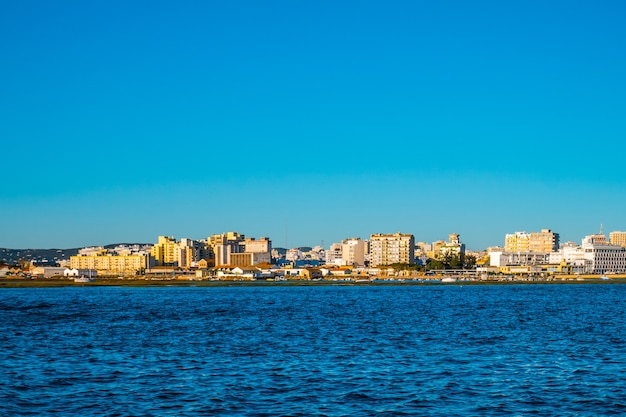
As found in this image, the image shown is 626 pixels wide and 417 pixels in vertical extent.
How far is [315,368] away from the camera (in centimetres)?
2825

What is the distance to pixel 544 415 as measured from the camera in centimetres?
2048

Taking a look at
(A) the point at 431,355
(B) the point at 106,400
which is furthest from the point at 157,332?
(B) the point at 106,400

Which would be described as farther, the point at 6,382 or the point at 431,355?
the point at 431,355

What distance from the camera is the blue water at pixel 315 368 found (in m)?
21.8

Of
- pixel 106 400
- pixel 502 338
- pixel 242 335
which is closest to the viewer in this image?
pixel 106 400

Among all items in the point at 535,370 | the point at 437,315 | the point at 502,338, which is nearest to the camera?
the point at 535,370

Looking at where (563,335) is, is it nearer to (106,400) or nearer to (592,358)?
(592,358)

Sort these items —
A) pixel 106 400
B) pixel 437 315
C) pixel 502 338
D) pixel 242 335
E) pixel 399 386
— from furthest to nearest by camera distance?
1. pixel 437 315
2. pixel 242 335
3. pixel 502 338
4. pixel 399 386
5. pixel 106 400

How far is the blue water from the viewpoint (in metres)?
21.8

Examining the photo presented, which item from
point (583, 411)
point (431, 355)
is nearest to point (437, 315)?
point (431, 355)

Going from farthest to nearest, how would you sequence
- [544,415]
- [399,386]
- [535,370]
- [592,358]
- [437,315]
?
[437,315] → [592,358] → [535,370] → [399,386] → [544,415]

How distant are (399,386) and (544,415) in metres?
5.16

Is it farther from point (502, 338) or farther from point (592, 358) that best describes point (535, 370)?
point (502, 338)

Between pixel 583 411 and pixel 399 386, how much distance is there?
220 inches
